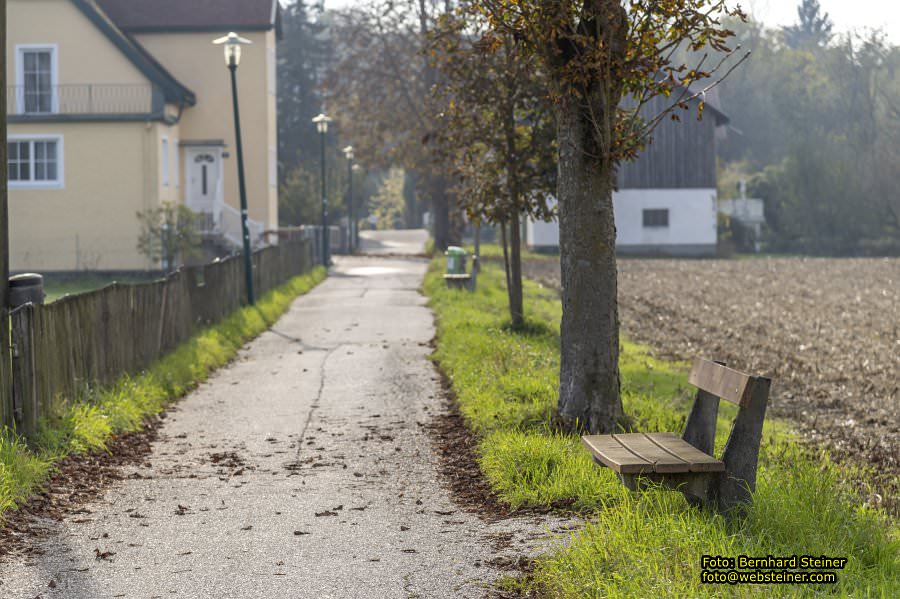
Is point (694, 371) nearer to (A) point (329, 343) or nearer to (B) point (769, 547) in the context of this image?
(B) point (769, 547)

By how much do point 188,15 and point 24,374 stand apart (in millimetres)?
34573

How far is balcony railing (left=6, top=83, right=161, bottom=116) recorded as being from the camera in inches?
1469

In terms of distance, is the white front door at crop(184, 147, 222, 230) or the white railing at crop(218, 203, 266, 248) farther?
the white front door at crop(184, 147, 222, 230)

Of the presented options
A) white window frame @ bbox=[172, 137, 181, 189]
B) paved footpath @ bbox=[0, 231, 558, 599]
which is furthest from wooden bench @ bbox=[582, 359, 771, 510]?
white window frame @ bbox=[172, 137, 181, 189]

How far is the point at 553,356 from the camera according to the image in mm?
15734

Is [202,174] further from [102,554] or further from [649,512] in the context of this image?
[649,512]

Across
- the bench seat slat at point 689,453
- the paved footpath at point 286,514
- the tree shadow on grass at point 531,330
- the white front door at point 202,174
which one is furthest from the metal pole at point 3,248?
the white front door at point 202,174

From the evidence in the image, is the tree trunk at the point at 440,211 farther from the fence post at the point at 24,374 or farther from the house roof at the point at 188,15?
the fence post at the point at 24,374

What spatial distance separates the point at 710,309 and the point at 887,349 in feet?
25.2

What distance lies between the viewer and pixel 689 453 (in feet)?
24.0

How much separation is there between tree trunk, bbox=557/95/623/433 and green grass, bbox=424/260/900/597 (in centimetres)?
34

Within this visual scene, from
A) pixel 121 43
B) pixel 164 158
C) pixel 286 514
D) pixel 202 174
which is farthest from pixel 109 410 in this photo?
pixel 202 174

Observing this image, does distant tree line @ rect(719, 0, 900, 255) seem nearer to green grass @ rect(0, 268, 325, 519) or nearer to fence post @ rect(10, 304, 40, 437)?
green grass @ rect(0, 268, 325, 519)

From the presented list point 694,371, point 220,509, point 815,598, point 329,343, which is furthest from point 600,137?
point 329,343
